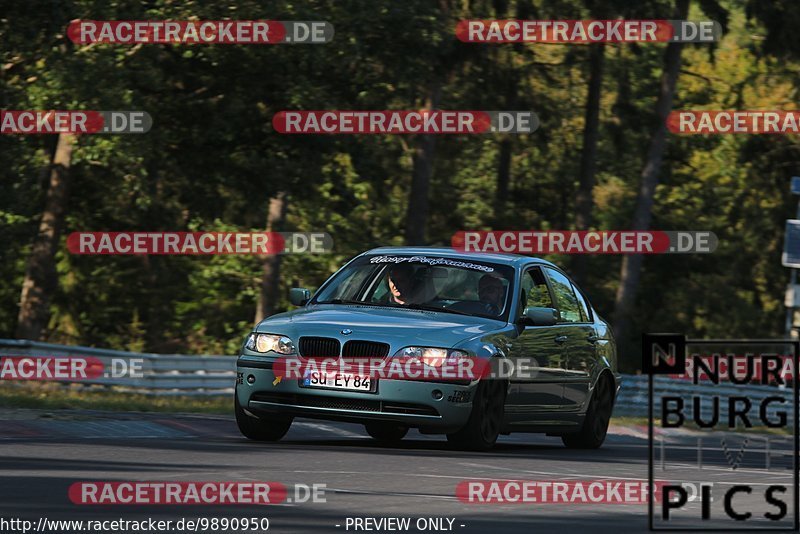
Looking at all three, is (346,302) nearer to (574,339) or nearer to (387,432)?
(387,432)

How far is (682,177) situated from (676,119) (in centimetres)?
387

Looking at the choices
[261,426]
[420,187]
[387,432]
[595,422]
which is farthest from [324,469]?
[420,187]

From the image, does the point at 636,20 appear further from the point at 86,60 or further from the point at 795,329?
the point at 86,60

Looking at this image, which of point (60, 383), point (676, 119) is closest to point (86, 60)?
point (60, 383)

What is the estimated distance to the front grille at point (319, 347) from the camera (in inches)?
496

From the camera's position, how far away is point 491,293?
13.8 meters

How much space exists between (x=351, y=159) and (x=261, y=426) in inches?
884

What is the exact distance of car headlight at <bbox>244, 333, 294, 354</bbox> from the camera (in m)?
12.8

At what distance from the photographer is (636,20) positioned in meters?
38.0
